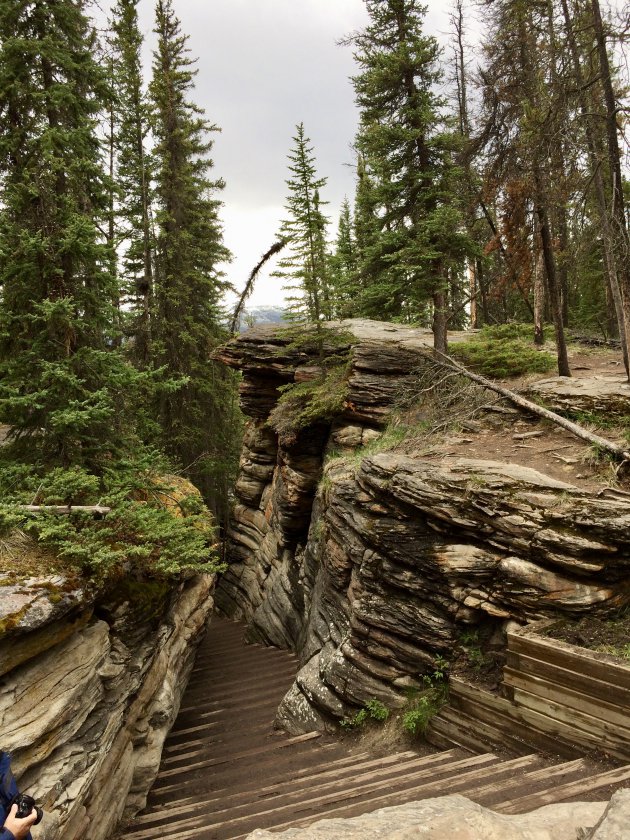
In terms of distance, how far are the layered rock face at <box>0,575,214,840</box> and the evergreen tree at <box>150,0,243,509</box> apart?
11.6 m

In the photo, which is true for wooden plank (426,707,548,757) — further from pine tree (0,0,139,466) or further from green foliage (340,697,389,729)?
pine tree (0,0,139,466)

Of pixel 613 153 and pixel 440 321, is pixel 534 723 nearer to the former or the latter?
pixel 613 153

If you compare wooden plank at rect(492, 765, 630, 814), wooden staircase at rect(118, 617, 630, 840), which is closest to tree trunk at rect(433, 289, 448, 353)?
wooden staircase at rect(118, 617, 630, 840)

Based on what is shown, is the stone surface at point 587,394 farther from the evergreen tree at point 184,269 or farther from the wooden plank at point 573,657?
the evergreen tree at point 184,269

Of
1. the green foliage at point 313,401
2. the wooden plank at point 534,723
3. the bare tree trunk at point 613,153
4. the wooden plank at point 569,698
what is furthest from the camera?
the green foliage at point 313,401

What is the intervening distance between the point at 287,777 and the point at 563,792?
5.09 m

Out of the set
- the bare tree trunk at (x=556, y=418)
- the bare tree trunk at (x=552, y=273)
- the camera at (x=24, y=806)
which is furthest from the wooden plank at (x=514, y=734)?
the bare tree trunk at (x=552, y=273)

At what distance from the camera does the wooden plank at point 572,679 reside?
551cm

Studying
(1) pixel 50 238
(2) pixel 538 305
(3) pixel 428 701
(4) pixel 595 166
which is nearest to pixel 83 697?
(3) pixel 428 701

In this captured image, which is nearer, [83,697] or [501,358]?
[83,697]

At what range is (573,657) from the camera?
234 inches

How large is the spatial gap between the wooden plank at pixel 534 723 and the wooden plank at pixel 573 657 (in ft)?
2.50

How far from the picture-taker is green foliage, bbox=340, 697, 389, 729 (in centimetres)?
844

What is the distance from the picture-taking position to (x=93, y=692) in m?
7.06
